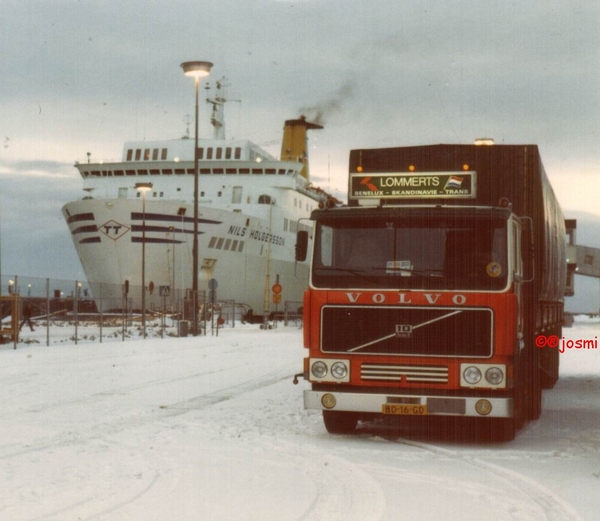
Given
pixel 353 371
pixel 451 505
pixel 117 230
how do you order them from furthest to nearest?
pixel 117 230 → pixel 353 371 → pixel 451 505

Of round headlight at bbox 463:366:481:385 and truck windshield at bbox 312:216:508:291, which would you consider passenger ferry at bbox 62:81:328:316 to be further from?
round headlight at bbox 463:366:481:385

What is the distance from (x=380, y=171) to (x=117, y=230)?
46197mm

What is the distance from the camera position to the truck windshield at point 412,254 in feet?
34.8

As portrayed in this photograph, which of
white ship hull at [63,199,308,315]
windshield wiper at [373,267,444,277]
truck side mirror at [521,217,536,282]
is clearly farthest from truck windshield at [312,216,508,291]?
white ship hull at [63,199,308,315]

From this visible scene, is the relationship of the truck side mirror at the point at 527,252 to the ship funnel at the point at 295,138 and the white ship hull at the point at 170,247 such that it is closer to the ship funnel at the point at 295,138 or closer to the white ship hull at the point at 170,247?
the white ship hull at the point at 170,247

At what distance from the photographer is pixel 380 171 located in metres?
12.1

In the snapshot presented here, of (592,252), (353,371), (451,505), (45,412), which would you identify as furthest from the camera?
(592,252)

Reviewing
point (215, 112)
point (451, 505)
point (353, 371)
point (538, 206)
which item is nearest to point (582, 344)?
point (538, 206)

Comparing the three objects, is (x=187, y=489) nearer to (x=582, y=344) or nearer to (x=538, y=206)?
(x=538, y=206)

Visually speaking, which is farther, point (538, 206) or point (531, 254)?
point (538, 206)

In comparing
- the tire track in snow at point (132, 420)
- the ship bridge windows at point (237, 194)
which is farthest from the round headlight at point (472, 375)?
the ship bridge windows at point (237, 194)

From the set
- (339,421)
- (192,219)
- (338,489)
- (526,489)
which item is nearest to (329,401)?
(339,421)

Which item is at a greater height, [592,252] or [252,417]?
[592,252]

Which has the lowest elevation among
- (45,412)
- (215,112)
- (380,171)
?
(45,412)
